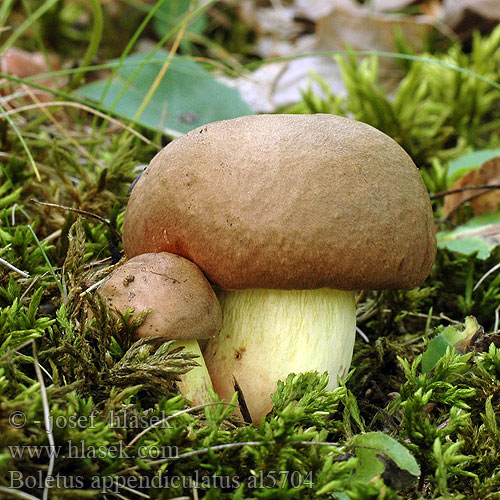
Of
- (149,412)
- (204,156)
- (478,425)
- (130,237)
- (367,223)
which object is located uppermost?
(204,156)

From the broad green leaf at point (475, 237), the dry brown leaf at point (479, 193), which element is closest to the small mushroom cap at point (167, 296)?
the broad green leaf at point (475, 237)

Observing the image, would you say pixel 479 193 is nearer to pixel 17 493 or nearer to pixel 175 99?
pixel 175 99

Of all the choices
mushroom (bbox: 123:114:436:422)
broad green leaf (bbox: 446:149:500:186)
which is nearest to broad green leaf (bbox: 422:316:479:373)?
mushroom (bbox: 123:114:436:422)

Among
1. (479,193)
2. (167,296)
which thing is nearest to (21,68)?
(167,296)

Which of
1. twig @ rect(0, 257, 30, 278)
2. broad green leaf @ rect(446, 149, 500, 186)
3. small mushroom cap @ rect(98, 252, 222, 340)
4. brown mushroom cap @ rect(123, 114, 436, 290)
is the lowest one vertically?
broad green leaf @ rect(446, 149, 500, 186)

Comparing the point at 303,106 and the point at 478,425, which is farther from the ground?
the point at 303,106

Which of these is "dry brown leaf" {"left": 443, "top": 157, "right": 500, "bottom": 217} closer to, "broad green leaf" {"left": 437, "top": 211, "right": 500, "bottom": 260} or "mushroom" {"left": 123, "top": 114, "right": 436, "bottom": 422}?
"broad green leaf" {"left": 437, "top": 211, "right": 500, "bottom": 260}

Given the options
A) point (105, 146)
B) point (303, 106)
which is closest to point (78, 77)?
point (105, 146)

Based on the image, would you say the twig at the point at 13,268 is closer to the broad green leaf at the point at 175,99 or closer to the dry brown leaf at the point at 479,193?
the broad green leaf at the point at 175,99

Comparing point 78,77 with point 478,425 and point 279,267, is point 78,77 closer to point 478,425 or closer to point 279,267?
point 279,267
